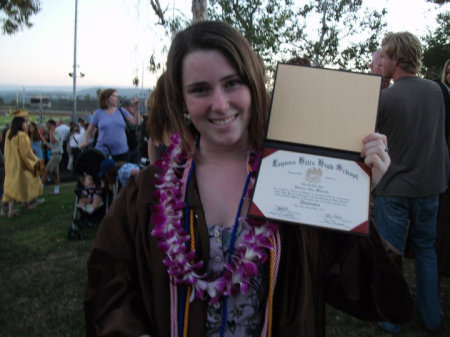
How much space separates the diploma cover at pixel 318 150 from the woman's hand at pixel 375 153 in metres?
0.02

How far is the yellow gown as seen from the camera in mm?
8102

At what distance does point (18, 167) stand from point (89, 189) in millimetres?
2792

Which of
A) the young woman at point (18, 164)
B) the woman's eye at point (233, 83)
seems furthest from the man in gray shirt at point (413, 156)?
the young woman at point (18, 164)

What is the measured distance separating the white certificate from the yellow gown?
801cm

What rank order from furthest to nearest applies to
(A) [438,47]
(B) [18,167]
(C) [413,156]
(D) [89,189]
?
(A) [438,47]
(B) [18,167]
(D) [89,189]
(C) [413,156]

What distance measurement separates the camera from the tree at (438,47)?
15758 mm

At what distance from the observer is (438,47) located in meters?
16.3

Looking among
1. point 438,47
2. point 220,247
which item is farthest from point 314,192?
point 438,47

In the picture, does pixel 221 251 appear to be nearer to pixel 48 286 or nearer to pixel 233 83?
pixel 233 83

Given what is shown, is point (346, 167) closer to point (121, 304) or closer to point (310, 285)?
point (310, 285)

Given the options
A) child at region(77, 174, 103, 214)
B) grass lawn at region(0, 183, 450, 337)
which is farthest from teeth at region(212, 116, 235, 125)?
child at region(77, 174, 103, 214)

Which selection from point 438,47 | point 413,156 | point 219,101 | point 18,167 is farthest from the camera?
point 438,47

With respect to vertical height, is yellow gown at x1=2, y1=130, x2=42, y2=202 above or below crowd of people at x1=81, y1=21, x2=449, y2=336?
below
